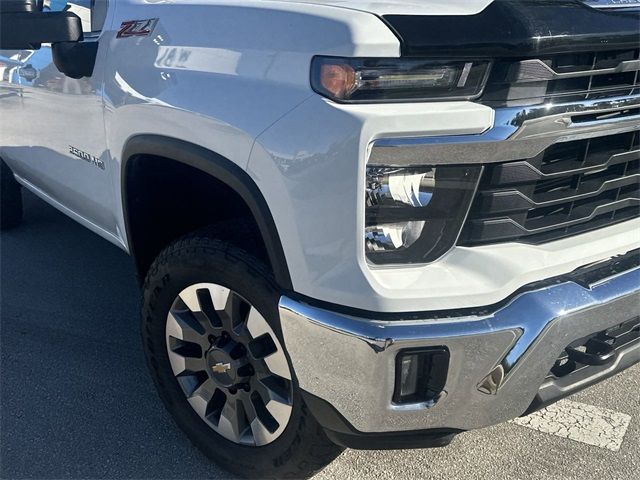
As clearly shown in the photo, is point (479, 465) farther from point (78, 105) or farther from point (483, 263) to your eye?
point (78, 105)

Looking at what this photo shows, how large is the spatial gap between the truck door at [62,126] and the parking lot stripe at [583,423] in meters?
2.06

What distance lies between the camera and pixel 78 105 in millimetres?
2934

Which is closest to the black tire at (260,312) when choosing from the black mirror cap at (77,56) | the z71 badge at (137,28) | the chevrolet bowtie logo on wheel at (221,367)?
the chevrolet bowtie logo on wheel at (221,367)

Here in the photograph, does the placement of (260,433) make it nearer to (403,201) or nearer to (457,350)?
(457,350)

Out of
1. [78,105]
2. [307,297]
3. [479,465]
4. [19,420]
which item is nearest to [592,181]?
[307,297]

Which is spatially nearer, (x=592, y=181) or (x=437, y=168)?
(x=437, y=168)

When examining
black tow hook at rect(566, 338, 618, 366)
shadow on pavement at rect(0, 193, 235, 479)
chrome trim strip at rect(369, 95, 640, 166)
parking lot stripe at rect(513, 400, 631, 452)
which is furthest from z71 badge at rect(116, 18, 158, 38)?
parking lot stripe at rect(513, 400, 631, 452)

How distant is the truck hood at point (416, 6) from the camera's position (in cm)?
185

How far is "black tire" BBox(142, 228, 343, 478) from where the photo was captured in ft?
7.11

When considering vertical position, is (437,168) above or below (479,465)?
above

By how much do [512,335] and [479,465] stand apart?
985 mm

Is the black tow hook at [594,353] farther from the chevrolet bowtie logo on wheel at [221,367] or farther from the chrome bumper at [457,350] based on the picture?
the chevrolet bowtie logo on wheel at [221,367]

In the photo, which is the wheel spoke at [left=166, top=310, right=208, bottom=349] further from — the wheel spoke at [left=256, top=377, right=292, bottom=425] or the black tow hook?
the black tow hook

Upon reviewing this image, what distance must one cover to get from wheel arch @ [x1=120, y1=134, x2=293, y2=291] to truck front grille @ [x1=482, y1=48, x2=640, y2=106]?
27.6 inches
